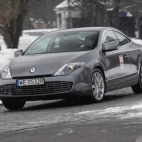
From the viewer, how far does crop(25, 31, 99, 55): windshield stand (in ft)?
36.9

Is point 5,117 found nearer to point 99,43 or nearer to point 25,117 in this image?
point 25,117

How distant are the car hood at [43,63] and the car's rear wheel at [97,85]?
0.42 m

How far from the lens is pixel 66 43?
37.5 feet

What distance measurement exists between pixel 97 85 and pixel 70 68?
2.57 feet

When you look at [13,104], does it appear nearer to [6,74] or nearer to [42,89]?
[6,74]

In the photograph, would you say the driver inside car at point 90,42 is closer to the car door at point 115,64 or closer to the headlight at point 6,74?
the car door at point 115,64

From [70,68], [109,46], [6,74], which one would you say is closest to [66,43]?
[109,46]

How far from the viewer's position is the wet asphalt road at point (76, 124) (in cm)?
697

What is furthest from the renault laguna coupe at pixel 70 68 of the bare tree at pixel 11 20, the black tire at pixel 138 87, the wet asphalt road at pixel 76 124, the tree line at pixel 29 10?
the tree line at pixel 29 10

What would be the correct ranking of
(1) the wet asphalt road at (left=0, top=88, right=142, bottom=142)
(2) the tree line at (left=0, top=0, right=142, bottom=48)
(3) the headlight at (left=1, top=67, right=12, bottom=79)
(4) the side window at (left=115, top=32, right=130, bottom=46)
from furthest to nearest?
(2) the tree line at (left=0, top=0, right=142, bottom=48), (4) the side window at (left=115, top=32, right=130, bottom=46), (3) the headlight at (left=1, top=67, right=12, bottom=79), (1) the wet asphalt road at (left=0, top=88, right=142, bottom=142)

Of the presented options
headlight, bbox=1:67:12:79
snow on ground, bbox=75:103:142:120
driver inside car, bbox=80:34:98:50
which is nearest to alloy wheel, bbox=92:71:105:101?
driver inside car, bbox=80:34:98:50

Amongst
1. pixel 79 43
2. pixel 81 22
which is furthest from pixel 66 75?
pixel 81 22

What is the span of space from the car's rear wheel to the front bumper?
0.68ft

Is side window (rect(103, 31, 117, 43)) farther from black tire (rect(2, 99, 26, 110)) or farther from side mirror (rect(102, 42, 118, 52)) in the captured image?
black tire (rect(2, 99, 26, 110))
